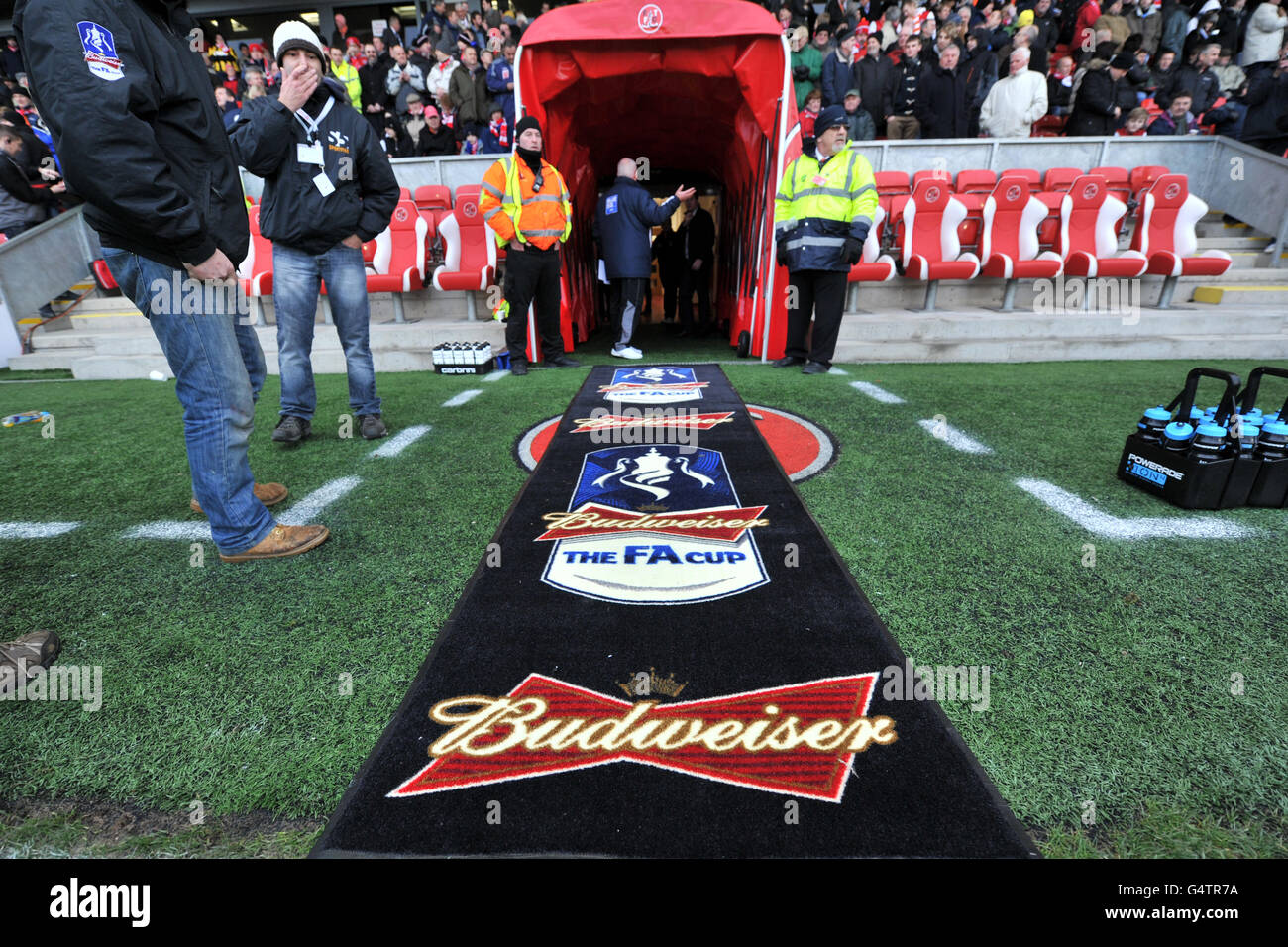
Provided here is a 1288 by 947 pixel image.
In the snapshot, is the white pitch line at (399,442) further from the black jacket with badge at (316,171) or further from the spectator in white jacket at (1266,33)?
the spectator in white jacket at (1266,33)

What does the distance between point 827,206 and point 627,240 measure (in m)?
2.23

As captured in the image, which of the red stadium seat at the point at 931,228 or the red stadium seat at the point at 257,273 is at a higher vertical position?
the red stadium seat at the point at 931,228

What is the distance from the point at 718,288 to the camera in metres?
8.41

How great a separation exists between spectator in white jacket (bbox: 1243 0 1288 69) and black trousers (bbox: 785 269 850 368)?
952 cm

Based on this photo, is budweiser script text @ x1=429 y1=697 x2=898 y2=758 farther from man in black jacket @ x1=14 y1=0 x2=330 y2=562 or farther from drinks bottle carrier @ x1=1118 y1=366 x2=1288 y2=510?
drinks bottle carrier @ x1=1118 y1=366 x2=1288 y2=510

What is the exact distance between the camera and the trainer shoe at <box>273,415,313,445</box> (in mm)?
3350

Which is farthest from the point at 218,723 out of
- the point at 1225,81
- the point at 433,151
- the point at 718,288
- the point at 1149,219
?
the point at 1225,81

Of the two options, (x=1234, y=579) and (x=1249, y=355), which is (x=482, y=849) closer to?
(x=1234, y=579)

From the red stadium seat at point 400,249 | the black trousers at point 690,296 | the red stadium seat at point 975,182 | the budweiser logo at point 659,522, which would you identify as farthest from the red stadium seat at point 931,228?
the red stadium seat at point 400,249

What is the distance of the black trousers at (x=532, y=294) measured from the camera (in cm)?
511

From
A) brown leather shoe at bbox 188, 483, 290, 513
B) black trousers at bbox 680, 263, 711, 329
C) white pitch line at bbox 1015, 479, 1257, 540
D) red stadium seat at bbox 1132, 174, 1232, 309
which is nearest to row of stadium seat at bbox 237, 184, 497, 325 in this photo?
black trousers at bbox 680, 263, 711, 329

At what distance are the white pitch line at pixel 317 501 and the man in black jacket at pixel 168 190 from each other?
1.00 feet

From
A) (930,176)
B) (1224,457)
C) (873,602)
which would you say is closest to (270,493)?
(873,602)

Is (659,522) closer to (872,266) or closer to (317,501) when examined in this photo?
(317,501)
